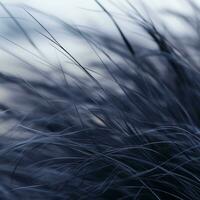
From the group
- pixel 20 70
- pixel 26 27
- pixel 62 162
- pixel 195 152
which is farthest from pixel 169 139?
pixel 26 27

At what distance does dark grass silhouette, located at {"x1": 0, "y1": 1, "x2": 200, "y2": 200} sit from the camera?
37.4 inches

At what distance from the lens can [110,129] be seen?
3.17 feet

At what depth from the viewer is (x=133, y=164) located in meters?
0.97

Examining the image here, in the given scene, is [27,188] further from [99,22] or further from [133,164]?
[99,22]

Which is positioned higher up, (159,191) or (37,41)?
(37,41)

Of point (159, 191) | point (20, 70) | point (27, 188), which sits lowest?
point (159, 191)

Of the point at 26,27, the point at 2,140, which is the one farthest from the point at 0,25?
the point at 2,140

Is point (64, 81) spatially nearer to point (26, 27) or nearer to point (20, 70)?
point (20, 70)

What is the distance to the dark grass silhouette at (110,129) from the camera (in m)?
0.95

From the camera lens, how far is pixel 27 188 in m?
0.98

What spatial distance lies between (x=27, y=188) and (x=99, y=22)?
393 millimetres

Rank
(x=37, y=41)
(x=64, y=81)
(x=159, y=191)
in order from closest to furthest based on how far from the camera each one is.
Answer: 1. (x=159, y=191)
2. (x=64, y=81)
3. (x=37, y=41)

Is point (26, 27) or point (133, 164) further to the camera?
point (26, 27)

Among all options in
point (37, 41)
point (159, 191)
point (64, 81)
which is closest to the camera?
point (159, 191)
